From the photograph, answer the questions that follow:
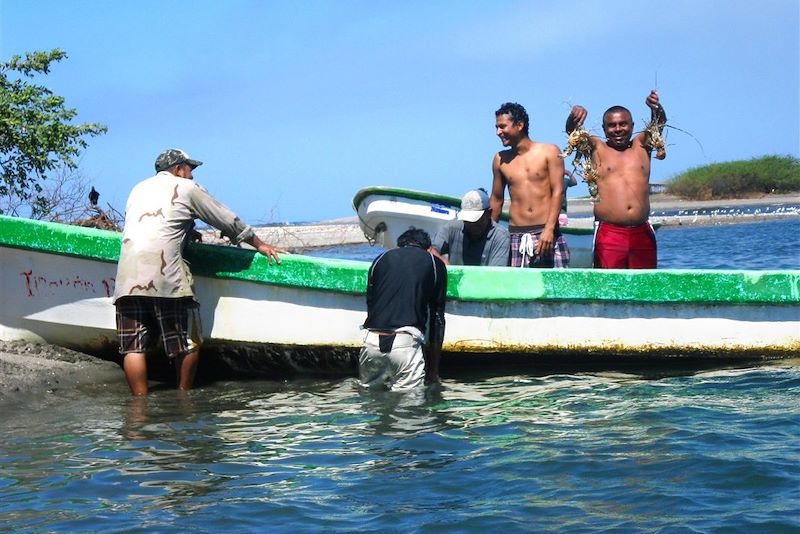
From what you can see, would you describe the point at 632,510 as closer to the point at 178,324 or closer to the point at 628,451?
the point at 628,451

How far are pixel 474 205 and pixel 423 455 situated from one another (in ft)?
8.25

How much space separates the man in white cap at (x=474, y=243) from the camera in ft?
24.7

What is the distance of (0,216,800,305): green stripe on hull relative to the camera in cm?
678

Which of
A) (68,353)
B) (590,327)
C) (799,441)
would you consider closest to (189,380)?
(68,353)

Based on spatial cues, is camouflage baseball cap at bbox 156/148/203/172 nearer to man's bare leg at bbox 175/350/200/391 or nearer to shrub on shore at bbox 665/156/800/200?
man's bare leg at bbox 175/350/200/391

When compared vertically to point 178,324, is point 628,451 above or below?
below

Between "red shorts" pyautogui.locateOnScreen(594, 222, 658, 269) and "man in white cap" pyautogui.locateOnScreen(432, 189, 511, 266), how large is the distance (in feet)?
2.29

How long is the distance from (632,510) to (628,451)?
823 mm

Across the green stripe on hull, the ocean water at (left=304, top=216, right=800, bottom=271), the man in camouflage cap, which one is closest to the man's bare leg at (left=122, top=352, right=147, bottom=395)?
the man in camouflage cap

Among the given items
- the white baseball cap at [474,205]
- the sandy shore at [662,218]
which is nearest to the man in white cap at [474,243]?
the white baseball cap at [474,205]

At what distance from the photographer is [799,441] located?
528 cm

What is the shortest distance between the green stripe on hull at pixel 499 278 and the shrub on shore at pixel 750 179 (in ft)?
143

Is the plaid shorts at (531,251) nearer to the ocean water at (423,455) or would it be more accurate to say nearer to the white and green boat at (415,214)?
the ocean water at (423,455)

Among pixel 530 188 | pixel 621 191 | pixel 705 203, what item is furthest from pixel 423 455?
pixel 705 203
